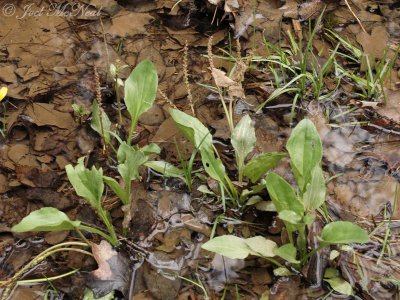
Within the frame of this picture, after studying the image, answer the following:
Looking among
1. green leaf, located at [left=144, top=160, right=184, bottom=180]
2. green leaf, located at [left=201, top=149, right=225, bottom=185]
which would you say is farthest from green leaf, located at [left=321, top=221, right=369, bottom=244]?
green leaf, located at [left=144, top=160, right=184, bottom=180]

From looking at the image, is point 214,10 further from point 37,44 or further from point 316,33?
point 37,44

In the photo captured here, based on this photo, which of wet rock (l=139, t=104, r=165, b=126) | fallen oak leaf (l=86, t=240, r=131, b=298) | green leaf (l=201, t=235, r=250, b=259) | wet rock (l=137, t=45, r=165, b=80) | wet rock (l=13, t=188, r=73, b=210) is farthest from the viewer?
wet rock (l=137, t=45, r=165, b=80)

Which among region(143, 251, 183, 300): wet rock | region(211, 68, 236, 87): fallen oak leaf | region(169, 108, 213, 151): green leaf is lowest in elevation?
region(143, 251, 183, 300): wet rock

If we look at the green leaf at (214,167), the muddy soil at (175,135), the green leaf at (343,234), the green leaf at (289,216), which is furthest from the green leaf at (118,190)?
the green leaf at (343,234)

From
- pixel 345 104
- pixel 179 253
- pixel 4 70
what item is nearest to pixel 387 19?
pixel 345 104

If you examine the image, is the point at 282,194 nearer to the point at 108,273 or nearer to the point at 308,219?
the point at 308,219

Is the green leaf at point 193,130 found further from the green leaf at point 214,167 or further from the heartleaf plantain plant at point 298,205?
the heartleaf plantain plant at point 298,205

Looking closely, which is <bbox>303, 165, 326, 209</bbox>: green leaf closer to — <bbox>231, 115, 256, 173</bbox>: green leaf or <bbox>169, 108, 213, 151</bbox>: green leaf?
<bbox>231, 115, 256, 173</bbox>: green leaf
